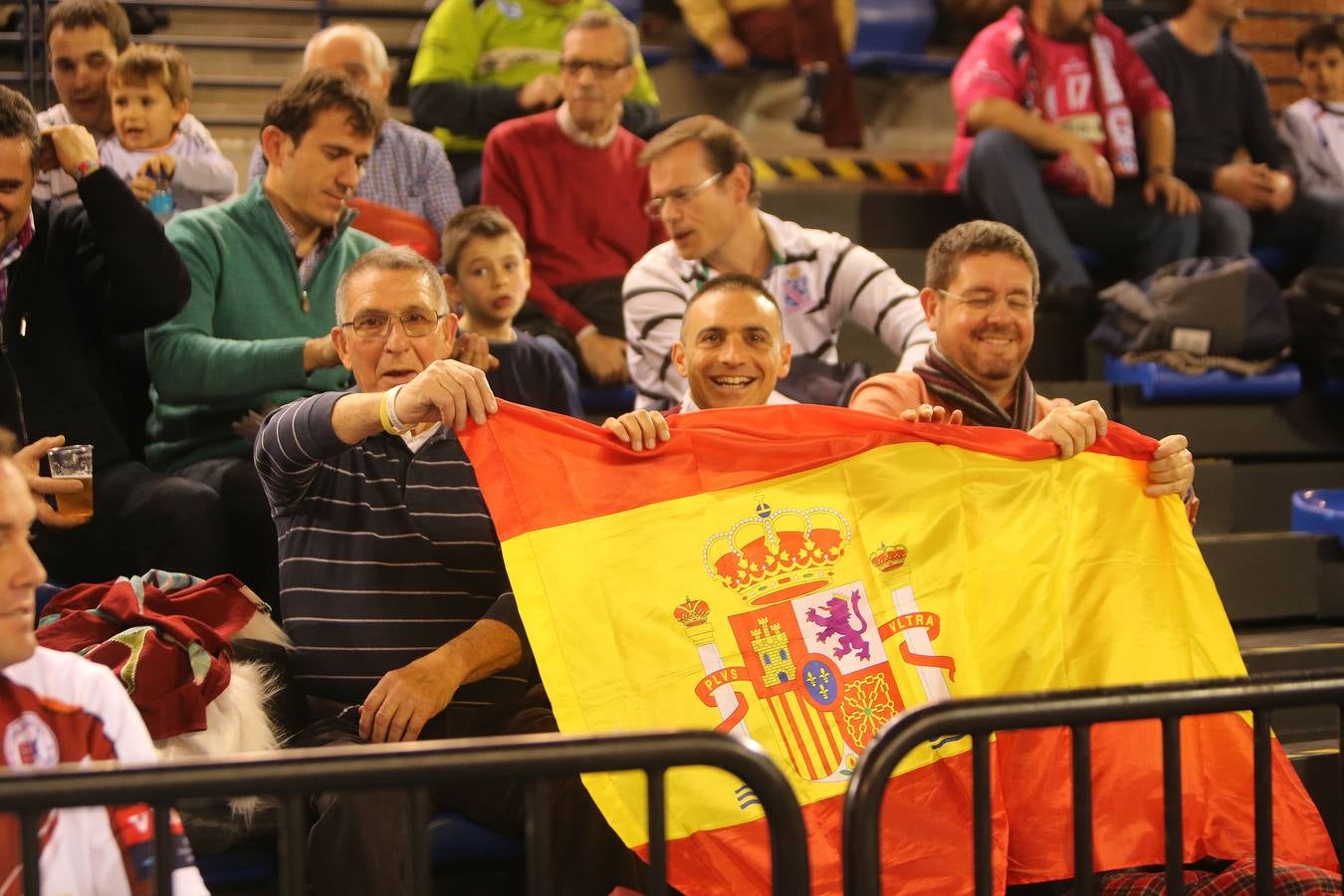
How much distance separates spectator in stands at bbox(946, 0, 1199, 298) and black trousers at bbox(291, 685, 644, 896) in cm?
331

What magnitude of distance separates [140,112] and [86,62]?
36 cm

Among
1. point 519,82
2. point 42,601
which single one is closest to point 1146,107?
point 519,82

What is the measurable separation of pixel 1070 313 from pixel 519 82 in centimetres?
227

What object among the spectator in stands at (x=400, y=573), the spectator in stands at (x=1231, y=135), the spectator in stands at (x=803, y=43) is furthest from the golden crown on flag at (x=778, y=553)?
the spectator in stands at (x=803, y=43)

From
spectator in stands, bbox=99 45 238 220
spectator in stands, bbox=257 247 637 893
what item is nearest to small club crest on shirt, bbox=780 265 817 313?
spectator in stands, bbox=257 247 637 893

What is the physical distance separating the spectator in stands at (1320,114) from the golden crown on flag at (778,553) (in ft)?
15.3

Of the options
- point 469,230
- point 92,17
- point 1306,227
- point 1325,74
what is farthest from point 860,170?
point 92,17

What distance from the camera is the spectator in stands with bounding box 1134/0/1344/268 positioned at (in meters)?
6.37

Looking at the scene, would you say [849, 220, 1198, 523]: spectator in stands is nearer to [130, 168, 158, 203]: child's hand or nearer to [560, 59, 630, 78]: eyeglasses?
[560, 59, 630, 78]: eyeglasses

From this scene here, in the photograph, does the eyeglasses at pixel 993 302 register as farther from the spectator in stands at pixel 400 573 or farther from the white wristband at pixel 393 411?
the white wristband at pixel 393 411

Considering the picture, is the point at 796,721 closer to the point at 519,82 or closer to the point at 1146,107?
the point at 519,82

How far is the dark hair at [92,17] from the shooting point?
5.07 meters

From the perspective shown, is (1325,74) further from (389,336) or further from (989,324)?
(389,336)

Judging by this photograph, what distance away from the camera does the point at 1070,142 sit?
584cm
